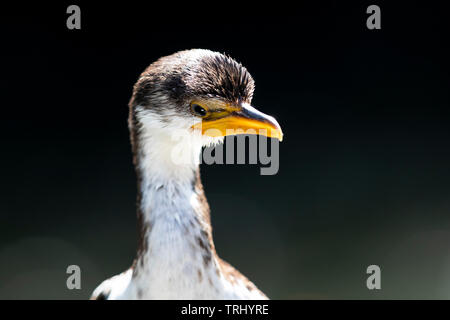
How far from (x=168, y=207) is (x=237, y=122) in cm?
38

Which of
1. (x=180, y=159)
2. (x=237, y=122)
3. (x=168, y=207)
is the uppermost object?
(x=237, y=122)

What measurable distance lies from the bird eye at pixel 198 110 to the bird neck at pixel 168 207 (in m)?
0.12

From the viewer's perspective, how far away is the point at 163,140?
64.1 inches

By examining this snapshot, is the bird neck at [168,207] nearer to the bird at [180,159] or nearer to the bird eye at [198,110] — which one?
the bird at [180,159]

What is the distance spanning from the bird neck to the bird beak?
0.09m

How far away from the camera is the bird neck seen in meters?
1.54

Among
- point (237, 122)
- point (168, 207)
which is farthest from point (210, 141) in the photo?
point (168, 207)

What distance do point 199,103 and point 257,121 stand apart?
21cm

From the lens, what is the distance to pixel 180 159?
1.64 metres

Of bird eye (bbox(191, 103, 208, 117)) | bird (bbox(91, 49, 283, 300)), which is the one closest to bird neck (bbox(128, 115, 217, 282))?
bird (bbox(91, 49, 283, 300))

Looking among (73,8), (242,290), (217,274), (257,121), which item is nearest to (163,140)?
(257,121)

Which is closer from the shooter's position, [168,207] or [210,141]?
[168,207]

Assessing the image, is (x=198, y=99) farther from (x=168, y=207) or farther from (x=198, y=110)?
(x=168, y=207)

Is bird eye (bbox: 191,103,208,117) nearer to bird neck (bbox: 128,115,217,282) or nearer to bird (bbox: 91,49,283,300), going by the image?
bird (bbox: 91,49,283,300)
